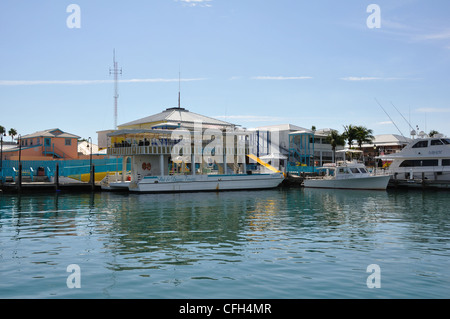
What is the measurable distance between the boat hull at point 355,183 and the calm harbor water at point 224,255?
21715 millimetres

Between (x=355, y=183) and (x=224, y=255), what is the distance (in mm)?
37710

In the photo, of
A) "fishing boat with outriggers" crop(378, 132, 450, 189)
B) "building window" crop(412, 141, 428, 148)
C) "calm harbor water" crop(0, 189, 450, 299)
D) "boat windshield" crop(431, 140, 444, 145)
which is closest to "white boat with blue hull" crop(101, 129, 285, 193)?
"fishing boat with outriggers" crop(378, 132, 450, 189)

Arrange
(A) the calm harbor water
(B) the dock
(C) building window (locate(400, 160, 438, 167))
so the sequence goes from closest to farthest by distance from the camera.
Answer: (A) the calm harbor water, (B) the dock, (C) building window (locate(400, 160, 438, 167))

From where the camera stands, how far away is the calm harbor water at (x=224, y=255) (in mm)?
9609

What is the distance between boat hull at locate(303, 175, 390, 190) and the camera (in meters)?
45.2

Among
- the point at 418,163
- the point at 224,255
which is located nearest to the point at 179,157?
the point at 418,163

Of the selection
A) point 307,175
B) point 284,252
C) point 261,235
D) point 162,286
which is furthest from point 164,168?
point 162,286

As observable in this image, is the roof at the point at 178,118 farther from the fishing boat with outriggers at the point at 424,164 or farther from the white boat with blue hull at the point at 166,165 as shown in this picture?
the fishing boat with outriggers at the point at 424,164

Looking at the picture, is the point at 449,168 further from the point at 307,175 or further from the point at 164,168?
the point at 164,168

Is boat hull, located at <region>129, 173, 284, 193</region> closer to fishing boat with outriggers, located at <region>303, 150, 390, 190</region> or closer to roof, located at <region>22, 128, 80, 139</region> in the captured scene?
fishing boat with outriggers, located at <region>303, 150, 390, 190</region>

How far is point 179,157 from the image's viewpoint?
156 feet
